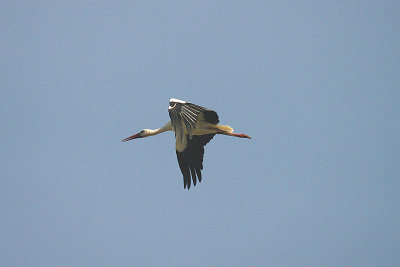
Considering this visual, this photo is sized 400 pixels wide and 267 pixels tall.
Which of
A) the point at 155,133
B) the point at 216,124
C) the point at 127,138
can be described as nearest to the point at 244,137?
the point at 216,124

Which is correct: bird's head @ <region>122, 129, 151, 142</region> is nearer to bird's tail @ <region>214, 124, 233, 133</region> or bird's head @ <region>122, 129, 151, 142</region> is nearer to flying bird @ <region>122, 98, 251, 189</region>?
flying bird @ <region>122, 98, 251, 189</region>

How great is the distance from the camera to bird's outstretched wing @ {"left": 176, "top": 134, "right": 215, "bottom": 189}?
981 centimetres

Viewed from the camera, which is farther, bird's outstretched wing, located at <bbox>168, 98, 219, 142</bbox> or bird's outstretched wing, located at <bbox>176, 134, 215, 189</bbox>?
bird's outstretched wing, located at <bbox>176, 134, 215, 189</bbox>

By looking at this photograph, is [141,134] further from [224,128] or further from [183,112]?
[183,112]

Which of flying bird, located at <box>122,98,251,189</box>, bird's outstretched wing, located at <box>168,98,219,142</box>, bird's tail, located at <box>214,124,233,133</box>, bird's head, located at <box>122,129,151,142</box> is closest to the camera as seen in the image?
bird's outstretched wing, located at <box>168,98,219,142</box>

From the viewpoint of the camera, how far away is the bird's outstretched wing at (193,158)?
981 centimetres

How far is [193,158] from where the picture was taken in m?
9.90

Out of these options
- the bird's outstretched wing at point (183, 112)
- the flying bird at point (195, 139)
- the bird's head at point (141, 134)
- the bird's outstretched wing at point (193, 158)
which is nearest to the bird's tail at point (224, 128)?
the flying bird at point (195, 139)

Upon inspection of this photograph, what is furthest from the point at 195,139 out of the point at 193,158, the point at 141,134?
the point at 141,134

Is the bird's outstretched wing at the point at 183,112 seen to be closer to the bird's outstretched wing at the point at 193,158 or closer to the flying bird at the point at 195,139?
the flying bird at the point at 195,139

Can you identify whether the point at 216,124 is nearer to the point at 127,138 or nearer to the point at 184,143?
the point at 184,143

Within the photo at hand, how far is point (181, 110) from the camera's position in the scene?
8.27 meters

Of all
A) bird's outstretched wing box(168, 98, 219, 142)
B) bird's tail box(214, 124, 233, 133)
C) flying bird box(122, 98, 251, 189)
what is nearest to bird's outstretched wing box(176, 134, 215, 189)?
flying bird box(122, 98, 251, 189)

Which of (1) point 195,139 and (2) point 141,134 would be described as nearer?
(1) point 195,139
